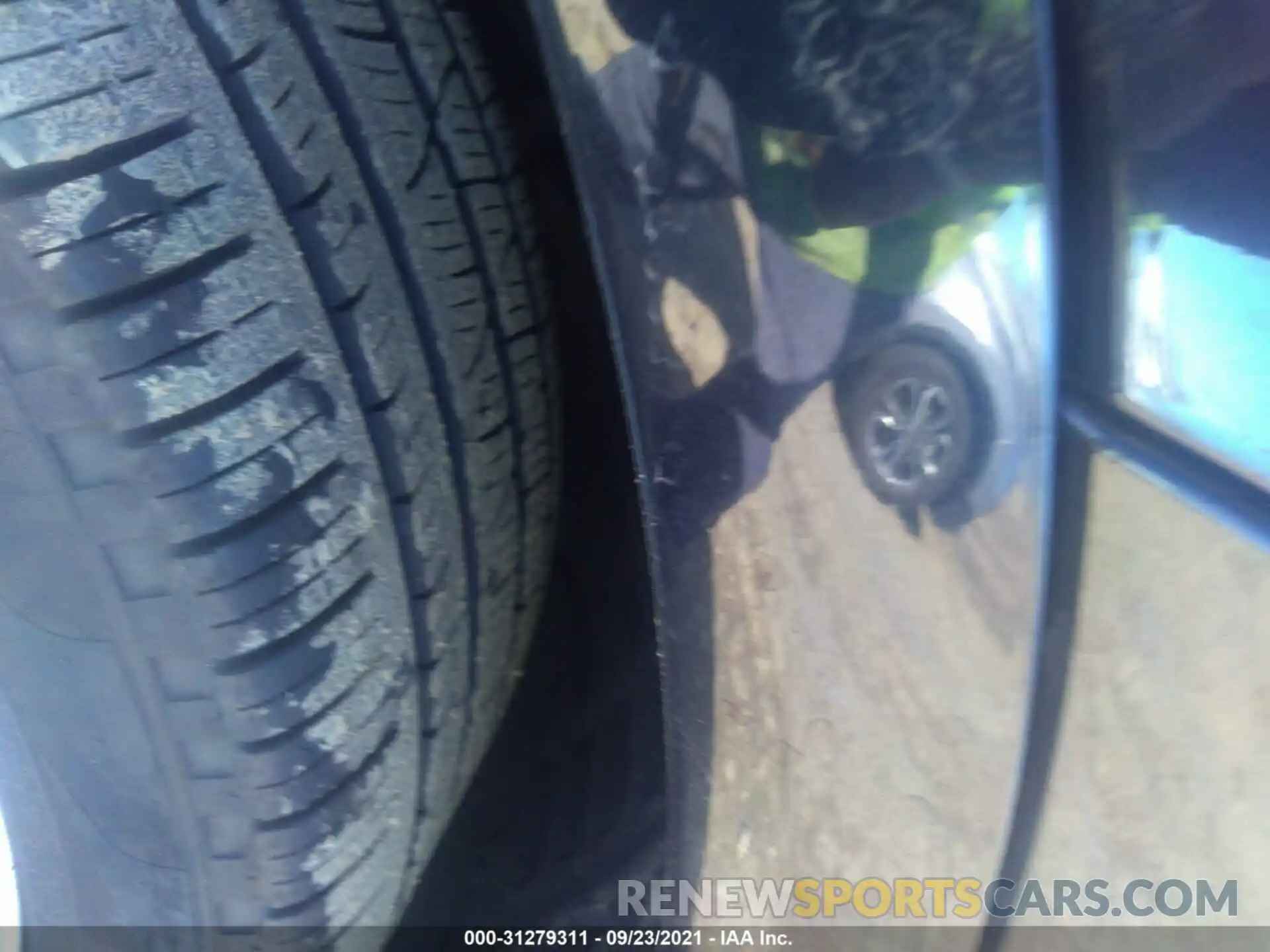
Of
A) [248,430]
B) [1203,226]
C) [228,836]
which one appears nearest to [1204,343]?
[1203,226]

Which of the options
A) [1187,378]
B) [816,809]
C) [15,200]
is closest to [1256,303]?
[1187,378]

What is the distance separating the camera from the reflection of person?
0.56 meters

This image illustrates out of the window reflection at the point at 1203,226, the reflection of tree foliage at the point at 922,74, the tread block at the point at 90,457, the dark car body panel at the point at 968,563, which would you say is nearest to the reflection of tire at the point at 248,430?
the tread block at the point at 90,457

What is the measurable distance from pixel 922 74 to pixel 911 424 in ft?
0.64

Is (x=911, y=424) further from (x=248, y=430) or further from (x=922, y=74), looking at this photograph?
(x=248, y=430)

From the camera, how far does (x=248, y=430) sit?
70cm

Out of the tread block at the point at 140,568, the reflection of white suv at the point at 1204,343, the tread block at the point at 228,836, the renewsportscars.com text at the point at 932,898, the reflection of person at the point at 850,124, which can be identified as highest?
the reflection of person at the point at 850,124

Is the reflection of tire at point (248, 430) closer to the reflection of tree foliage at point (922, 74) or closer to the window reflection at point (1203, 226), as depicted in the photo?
the reflection of tree foliage at point (922, 74)

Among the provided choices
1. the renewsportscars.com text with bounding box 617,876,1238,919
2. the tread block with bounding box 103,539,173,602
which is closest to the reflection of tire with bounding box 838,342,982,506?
the renewsportscars.com text with bounding box 617,876,1238,919

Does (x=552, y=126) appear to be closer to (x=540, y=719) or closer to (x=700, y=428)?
(x=700, y=428)

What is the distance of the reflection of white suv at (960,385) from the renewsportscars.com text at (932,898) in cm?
26

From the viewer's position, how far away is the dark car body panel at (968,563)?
57 centimetres

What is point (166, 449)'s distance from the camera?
2.23 feet

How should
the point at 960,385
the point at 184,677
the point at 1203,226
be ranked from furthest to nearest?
the point at 184,677 < the point at 960,385 < the point at 1203,226
